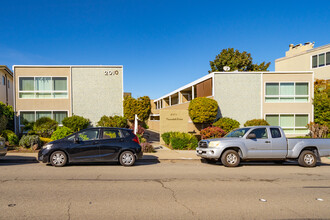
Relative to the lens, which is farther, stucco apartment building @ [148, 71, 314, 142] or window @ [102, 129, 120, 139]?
stucco apartment building @ [148, 71, 314, 142]

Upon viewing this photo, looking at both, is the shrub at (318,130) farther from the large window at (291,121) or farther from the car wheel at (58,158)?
the car wheel at (58,158)

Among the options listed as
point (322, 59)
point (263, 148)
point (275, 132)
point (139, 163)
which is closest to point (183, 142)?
point (139, 163)

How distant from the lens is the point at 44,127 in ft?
56.7

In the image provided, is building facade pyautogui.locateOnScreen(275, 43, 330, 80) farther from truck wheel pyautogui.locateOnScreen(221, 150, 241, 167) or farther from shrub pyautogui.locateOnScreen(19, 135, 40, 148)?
shrub pyautogui.locateOnScreen(19, 135, 40, 148)

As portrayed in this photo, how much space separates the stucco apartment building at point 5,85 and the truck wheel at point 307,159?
27.4 meters

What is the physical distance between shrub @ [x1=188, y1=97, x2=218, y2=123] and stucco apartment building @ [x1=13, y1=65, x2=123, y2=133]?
5807mm

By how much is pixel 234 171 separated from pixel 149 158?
421 centimetres

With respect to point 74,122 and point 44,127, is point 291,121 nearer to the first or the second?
point 74,122

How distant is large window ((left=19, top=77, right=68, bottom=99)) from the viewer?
18828 mm

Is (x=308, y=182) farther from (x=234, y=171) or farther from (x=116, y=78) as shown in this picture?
(x=116, y=78)

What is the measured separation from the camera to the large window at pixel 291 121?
20156 millimetres

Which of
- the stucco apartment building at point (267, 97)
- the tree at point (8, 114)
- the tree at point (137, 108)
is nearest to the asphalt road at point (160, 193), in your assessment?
the tree at point (137, 108)

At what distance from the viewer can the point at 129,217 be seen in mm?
4633

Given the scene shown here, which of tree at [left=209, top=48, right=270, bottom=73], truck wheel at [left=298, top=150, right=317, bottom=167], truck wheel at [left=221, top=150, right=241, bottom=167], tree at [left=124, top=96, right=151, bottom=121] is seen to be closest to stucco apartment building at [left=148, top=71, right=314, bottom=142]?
tree at [left=124, top=96, right=151, bottom=121]
